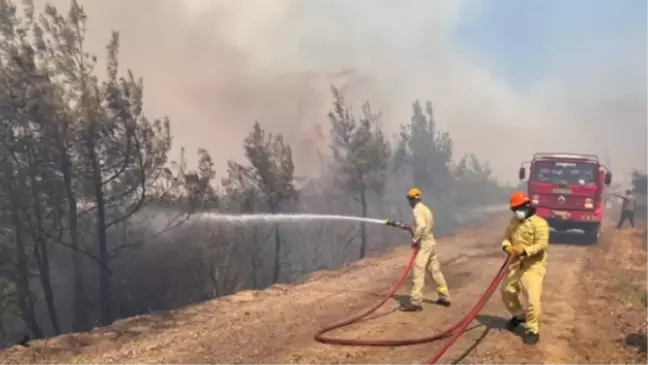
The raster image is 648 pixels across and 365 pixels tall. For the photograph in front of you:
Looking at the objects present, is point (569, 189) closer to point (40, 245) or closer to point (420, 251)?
point (420, 251)

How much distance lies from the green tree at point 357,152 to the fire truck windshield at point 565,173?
1179cm

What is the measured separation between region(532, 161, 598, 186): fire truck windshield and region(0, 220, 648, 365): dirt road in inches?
207

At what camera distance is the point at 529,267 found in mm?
7133

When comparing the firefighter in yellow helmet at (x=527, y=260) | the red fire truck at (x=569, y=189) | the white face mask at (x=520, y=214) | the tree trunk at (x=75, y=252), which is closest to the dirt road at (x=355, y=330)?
the firefighter in yellow helmet at (x=527, y=260)

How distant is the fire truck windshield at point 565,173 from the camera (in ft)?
57.5

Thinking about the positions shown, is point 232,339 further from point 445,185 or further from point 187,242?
point 445,185

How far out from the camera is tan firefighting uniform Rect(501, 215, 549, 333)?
6973mm

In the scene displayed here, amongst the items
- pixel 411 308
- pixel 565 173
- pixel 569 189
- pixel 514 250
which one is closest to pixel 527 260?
pixel 514 250

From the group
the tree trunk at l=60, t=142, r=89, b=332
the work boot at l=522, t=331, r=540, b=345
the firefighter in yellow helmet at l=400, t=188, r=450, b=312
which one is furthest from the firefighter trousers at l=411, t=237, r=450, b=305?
the tree trunk at l=60, t=142, r=89, b=332

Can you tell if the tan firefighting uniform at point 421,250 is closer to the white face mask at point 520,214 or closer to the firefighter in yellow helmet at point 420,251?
the firefighter in yellow helmet at point 420,251

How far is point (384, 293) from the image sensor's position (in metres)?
11.0

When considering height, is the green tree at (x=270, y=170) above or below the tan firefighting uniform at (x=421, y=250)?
above

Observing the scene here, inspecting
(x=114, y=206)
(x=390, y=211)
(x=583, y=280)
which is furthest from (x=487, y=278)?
(x=390, y=211)

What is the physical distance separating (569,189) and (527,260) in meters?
11.6
